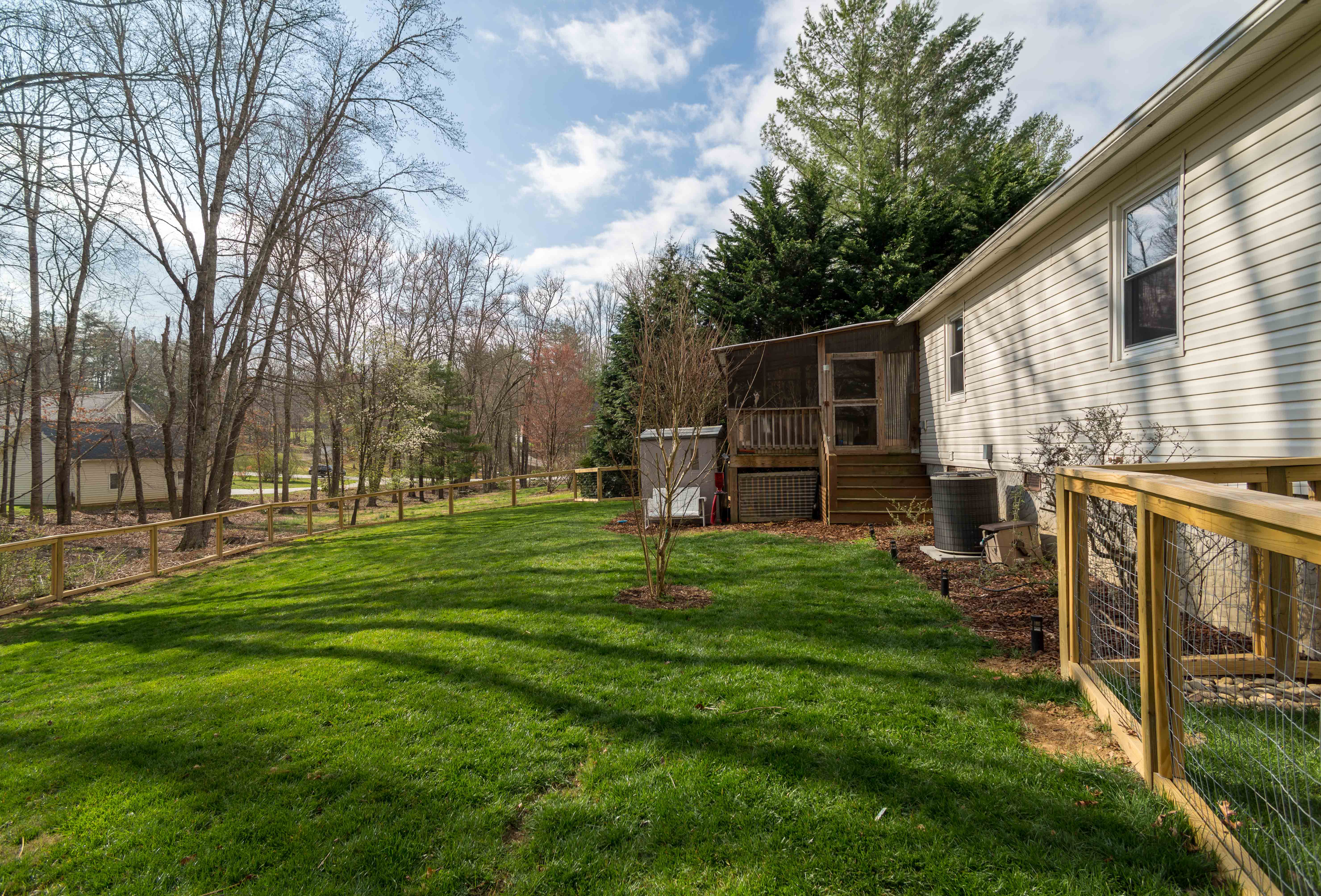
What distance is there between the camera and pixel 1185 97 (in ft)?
13.4

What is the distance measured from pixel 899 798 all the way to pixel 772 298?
15804 mm

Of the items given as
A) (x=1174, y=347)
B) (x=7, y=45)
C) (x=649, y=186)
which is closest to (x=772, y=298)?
(x=649, y=186)

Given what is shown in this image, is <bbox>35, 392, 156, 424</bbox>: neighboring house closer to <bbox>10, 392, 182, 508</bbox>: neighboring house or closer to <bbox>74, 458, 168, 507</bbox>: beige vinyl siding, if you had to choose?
<bbox>10, 392, 182, 508</bbox>: neighboring house

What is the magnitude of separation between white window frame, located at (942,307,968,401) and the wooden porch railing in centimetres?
231

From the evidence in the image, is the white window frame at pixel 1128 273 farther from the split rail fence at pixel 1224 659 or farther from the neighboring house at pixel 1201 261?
the split rail fence at pixel 1224 659

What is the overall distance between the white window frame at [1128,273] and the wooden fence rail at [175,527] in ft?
15.7

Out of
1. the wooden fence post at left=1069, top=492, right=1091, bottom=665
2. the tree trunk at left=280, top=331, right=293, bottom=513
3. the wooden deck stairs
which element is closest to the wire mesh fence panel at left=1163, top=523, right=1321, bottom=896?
the wooden fence post at left=1069, top=492, right=1091, bottom=665

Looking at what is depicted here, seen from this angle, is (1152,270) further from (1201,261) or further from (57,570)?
(57,570)

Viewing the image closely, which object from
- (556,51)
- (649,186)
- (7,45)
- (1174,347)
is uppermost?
(649,186)

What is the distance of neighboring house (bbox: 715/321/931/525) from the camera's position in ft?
32.1

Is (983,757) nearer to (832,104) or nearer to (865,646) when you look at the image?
(865,646)

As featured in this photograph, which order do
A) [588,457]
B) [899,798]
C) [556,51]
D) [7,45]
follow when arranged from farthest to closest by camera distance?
[588,457] < [556,51] < [7,45] < [899,798]

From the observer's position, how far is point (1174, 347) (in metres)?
4.62

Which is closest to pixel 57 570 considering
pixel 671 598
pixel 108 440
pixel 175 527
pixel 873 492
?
pixel 175 527
